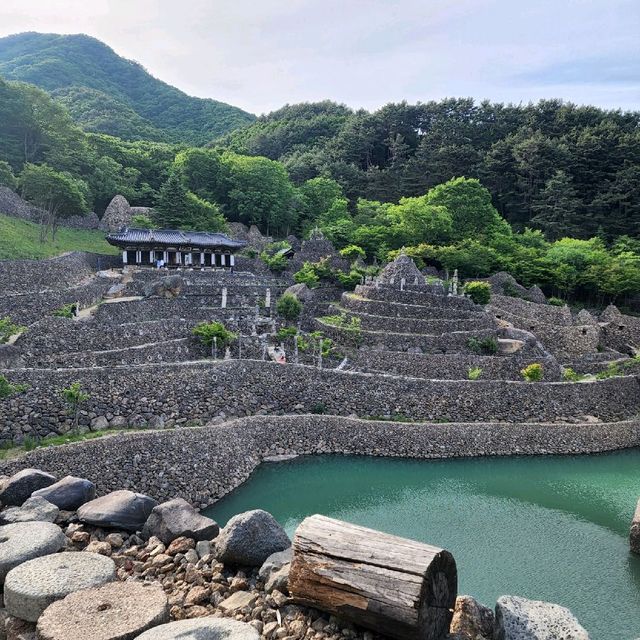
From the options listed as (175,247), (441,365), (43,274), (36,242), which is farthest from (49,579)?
(175,247)

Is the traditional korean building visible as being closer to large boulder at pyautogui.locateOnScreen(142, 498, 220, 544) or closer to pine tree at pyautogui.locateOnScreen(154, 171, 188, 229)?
pine tree at pyautogui.locateOnScreen(154, 171, 188, 229)

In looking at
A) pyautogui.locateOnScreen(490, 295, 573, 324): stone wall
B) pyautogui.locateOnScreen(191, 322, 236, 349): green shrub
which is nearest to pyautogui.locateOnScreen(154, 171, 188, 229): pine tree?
pyautogui.locateOnScreen(191, 322, 236, 349): green shrub

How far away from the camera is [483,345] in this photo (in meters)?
31.0

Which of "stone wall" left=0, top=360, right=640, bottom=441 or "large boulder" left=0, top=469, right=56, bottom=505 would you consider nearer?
"large boulder" left=0, top=469, right=56, bottom=505

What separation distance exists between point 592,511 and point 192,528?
18364mm

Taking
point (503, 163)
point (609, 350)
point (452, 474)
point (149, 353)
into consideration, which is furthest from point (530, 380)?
point (503, 163)

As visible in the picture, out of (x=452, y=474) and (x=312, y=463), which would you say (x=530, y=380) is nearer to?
(x=452, y=474)

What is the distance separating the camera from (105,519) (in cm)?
727

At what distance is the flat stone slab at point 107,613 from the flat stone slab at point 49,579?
16cm

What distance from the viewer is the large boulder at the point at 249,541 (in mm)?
6512

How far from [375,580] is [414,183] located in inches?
2539

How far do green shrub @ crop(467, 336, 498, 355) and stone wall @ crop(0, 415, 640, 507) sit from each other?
6039mm

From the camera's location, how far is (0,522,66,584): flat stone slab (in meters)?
6.03

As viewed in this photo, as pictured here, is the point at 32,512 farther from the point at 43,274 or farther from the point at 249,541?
the point at 43,274
